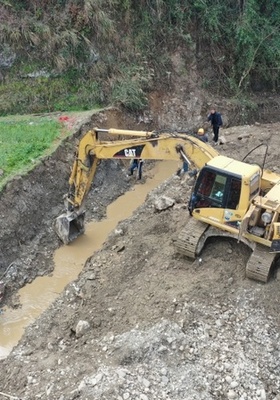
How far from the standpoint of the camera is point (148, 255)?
12.2 metres

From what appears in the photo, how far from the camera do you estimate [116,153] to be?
12.1m

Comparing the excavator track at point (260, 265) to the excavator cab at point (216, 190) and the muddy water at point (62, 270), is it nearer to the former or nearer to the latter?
the excavator cab at point (216, 190)

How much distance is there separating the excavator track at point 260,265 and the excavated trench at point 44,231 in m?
4.96

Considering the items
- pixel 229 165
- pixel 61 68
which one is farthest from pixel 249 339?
pixel 61 68

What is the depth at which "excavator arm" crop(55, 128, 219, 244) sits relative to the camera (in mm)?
11430

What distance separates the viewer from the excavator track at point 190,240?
1122cm

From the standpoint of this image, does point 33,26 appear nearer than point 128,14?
Yes

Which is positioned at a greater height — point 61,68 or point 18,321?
point 61,68

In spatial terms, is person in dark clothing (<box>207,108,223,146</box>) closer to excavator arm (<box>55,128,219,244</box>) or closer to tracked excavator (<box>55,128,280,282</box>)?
excavator arm (<box>55,128,219,244</box>)

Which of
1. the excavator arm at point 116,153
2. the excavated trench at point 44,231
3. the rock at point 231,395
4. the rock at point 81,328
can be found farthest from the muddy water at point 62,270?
the rock at point 231,395

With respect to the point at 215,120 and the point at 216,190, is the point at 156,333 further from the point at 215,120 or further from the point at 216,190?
the point at 215,120

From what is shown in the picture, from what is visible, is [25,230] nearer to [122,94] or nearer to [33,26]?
[122,94]

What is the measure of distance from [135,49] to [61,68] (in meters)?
3.43

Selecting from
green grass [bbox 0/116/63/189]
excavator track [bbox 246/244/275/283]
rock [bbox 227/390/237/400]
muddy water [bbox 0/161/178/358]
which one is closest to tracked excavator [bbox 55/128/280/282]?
excavator track [bbox 246/244/275/283]
